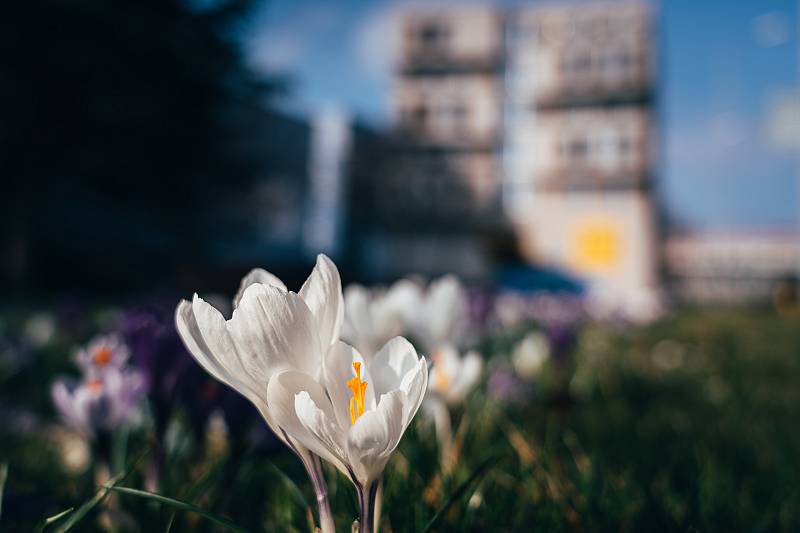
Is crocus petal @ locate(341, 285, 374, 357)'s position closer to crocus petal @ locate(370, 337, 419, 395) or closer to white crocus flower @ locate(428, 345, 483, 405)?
white crocus flower @ locate(428, 345, 483, 405)

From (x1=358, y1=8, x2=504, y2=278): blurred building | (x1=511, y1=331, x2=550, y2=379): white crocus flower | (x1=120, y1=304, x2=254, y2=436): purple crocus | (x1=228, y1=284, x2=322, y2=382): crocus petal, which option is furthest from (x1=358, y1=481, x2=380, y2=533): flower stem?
(x1=358, y1=8, x2=504, y2=278): blurred building

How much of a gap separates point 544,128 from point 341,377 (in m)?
15.4

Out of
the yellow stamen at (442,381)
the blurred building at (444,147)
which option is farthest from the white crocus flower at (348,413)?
the blurred building at (444,147)

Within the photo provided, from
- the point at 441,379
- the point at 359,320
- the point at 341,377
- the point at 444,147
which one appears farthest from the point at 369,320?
the point at 444,147

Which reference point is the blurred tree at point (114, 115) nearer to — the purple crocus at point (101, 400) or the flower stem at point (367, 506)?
the purple crocus at point (101, 400)

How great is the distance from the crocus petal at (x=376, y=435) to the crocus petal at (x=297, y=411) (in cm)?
1

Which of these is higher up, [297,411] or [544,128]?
[544,128]

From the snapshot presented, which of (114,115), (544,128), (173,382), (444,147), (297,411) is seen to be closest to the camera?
(297,411)

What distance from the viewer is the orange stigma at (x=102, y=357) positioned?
0.76 metres

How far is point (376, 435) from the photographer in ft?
1.27

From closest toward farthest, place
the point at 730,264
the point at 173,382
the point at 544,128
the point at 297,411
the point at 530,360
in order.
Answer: the point at 297,411 < the point at 173,382 < the point at 530,360 < the point at 544,128 < the point at 730,264

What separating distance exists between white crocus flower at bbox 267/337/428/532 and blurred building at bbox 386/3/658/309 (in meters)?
13.5

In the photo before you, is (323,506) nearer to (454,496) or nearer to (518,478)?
(454,496)

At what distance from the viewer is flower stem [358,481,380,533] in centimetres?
40
